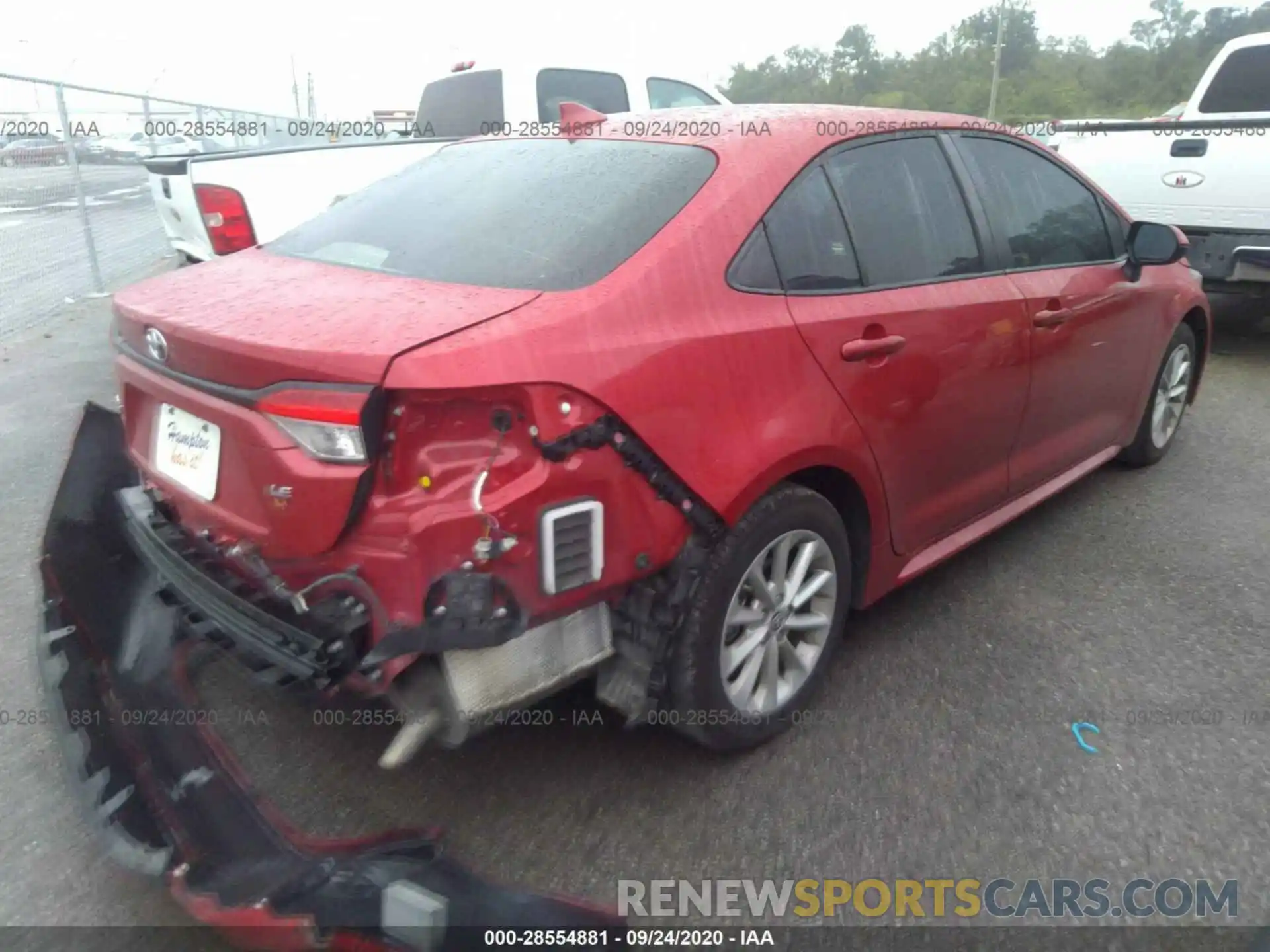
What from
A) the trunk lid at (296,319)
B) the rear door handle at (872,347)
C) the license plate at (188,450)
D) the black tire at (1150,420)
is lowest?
the black tire at (1150,420)

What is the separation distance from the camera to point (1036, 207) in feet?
11.5

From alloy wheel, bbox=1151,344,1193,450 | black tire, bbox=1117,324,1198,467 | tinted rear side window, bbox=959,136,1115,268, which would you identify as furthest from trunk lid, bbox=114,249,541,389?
alloy wheel, bbox=1151,344,1193,450

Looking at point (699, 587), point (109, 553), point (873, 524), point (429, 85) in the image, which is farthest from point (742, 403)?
point (429, 85)

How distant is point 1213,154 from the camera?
633cm

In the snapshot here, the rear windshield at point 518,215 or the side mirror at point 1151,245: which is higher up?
the rear windshield at point 518,215

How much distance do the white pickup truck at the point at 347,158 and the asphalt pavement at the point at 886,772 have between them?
2754 millimetres

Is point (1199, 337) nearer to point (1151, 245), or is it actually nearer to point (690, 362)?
point (1151, 245)

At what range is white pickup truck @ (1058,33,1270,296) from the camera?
6.19 m

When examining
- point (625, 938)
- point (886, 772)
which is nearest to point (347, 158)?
point (886, 772)

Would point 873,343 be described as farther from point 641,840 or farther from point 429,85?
point 429,85

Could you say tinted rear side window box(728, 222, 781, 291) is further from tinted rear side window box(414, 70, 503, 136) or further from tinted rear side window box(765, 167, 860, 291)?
tinted rear side window box(414, 70, 503, 136)

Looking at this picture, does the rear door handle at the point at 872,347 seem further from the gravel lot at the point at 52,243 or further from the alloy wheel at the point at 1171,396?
the gravel lot at the point at 52,243

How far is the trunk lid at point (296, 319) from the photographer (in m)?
1.95

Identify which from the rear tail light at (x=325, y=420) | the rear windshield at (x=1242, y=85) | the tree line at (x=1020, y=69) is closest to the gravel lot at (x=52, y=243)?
the rear tail light at (x=325, y=420)
